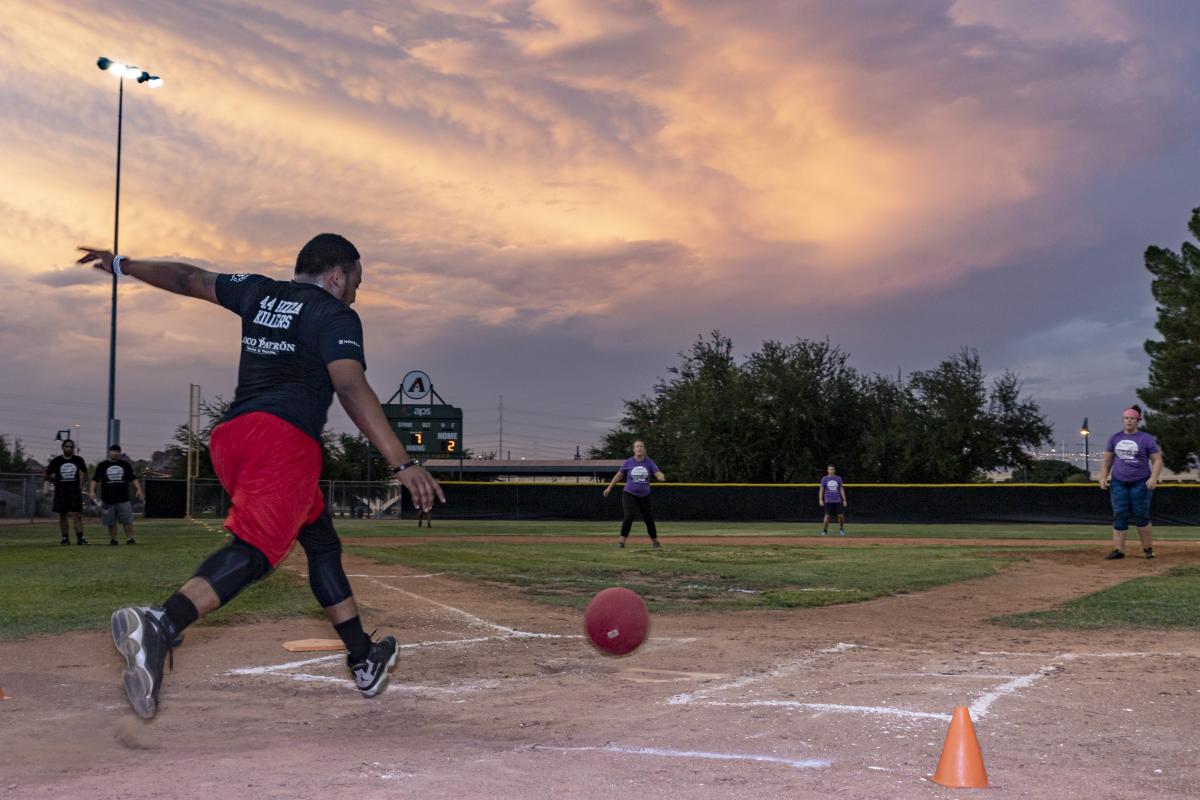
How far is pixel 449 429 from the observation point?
46.2 meters

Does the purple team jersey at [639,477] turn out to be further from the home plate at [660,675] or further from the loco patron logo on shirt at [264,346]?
the loco patron logo on shirt at [264,346]

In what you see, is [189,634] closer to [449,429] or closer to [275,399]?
[275,399]

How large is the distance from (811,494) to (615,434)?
5627 centimetres

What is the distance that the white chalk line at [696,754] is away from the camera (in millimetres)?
4234

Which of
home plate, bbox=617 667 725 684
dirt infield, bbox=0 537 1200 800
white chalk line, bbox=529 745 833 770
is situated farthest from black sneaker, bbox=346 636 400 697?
home plate, bbox=617 667 725 684

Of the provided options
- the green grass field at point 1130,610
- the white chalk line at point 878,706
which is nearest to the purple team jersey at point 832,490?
the green grass field at point 1130,610

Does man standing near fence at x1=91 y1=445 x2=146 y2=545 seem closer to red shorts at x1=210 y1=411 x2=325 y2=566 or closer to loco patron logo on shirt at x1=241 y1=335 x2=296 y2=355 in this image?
loco patron logo on shirt at x1=241 y1=335 x2=296 y2=355

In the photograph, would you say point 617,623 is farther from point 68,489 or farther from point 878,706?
point 68,489

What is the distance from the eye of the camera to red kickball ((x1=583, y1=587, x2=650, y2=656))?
6.60 metres

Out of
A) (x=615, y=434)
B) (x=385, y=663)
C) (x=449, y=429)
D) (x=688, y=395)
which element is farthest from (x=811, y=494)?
(x=615, y=434)

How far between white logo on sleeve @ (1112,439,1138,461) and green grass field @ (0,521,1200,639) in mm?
1963

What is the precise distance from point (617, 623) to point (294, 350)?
286 centimetres

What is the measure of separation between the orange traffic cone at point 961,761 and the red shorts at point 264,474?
2782mm

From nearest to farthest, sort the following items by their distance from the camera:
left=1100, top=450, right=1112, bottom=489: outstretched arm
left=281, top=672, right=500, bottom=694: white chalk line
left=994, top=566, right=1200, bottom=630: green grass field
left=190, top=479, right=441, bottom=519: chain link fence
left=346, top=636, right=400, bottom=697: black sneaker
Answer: left=346, top=636, right=400, bottom=697: black sneaker → left=281, top=672, right=500, bottom=694: white chalk line → left=994, top=566, right=1200, bottom=630: green grass field → left=1100, top=450, right=1112, bottom=489: outstretched arm → left=190, top=479, right=441, bottom=519: chain link fence
